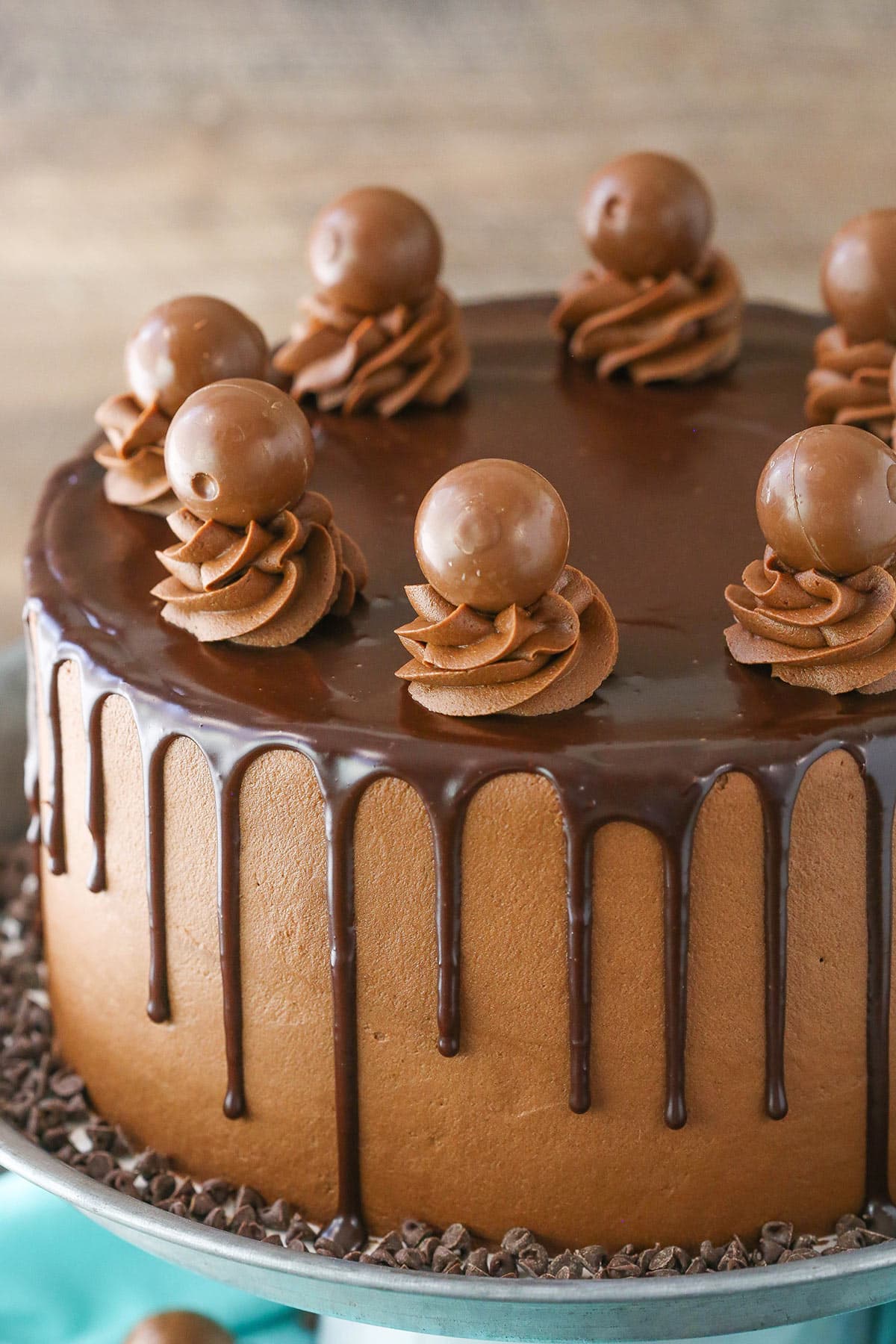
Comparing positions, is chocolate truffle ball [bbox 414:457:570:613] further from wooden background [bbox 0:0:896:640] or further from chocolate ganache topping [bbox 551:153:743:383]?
wooden background [bbox 0:0:896:640]

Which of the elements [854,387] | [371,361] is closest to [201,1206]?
[371,361]

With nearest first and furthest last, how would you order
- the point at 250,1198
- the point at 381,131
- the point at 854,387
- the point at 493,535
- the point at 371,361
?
the point at 493,535 < the point at 250,1198 < the point at 854,387 < the point at 371,361 < the point at 381,131

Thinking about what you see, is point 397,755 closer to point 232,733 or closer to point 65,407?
point 232,733

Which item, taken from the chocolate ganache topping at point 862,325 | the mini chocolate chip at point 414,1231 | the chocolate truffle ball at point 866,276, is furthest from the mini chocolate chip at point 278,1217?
the chocolate truffle ball at point 866,276

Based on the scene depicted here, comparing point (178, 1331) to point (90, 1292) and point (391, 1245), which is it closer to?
point (90, 1292)

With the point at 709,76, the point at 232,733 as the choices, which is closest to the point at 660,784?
the point at 232,733

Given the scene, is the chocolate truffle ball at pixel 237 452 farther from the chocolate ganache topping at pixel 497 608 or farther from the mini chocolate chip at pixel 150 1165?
the mini chocolate chip at pixel 150 1165

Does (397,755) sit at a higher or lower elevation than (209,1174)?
higher
